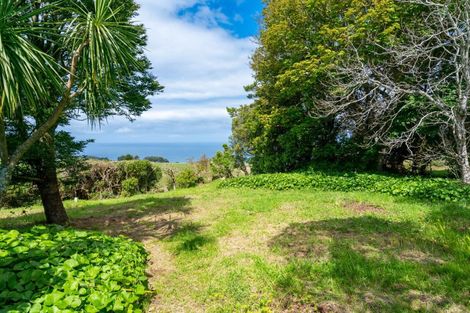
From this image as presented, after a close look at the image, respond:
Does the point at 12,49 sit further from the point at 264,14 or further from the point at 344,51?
the point at 264,14

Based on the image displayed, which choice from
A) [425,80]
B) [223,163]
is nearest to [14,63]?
[425,80]

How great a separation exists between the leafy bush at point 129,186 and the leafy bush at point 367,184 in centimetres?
498

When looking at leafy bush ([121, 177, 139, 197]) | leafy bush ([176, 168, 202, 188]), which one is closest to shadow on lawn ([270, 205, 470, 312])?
leafy bush ([176, 168, 202, 188])

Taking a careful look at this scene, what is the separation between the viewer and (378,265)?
14.0 ft

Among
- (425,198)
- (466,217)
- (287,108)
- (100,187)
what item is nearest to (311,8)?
(287,108)

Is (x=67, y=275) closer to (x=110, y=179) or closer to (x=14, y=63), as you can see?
(x=14, y=63)

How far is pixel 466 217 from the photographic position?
6.24m

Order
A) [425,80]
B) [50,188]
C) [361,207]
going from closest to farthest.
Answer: [50,188], [361,207], [425,80]

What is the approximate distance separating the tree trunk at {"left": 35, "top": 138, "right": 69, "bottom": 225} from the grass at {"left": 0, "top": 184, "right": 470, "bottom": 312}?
0.70 meters

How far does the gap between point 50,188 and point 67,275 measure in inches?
180

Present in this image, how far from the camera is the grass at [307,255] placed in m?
3.58

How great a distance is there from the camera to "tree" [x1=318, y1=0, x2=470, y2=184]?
24.1ft

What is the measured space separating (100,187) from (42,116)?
10772 mm

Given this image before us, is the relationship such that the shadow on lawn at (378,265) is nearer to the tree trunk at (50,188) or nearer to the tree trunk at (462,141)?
the tree trunk at (462,141)
